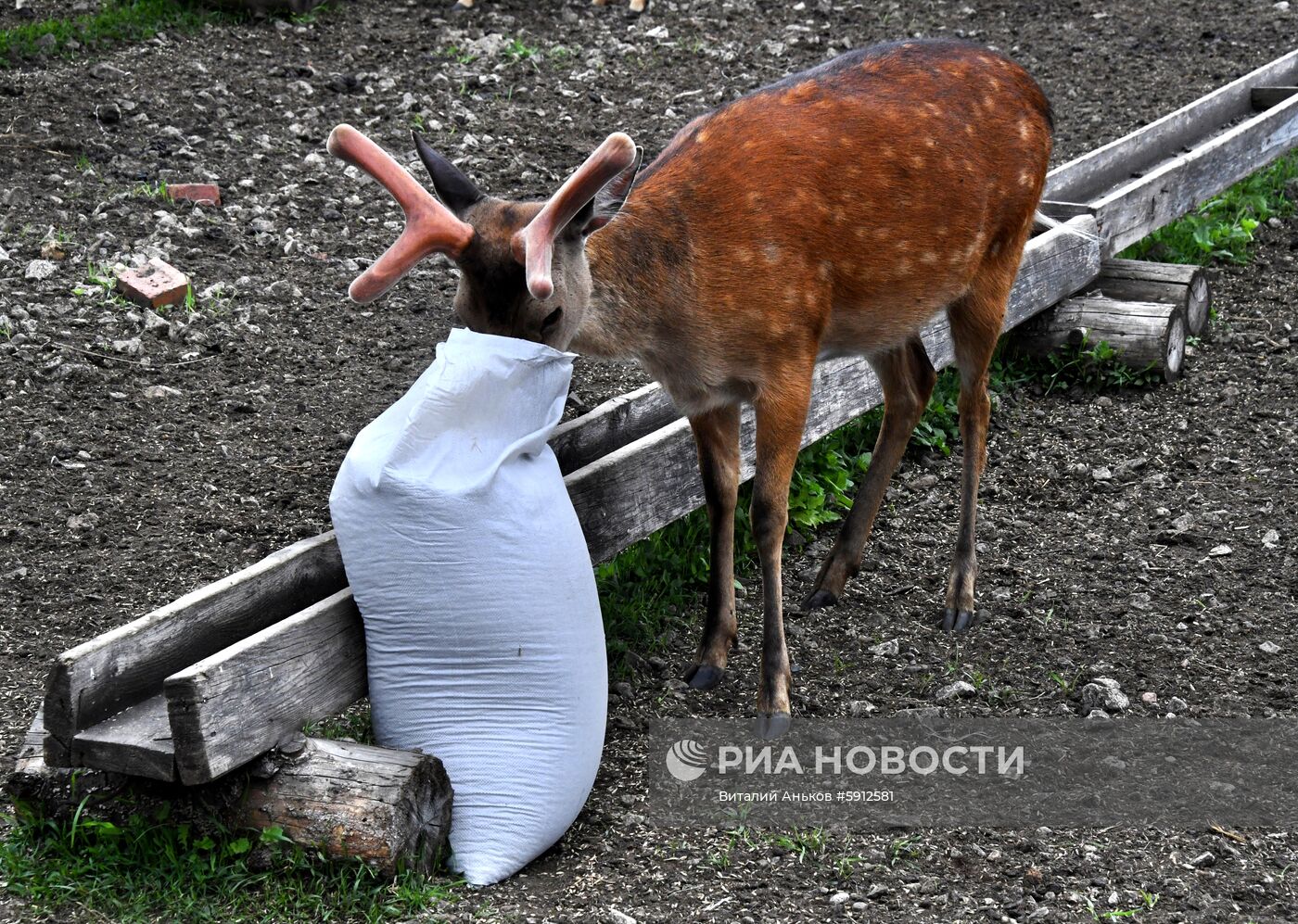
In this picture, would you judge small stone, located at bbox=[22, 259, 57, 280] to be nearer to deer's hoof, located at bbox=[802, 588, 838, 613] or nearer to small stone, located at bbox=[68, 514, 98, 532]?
small stone, located at bbox=[68, 514, 98, 532]

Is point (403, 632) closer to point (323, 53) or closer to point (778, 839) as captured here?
point (778, 839)

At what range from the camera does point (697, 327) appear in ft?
14.0

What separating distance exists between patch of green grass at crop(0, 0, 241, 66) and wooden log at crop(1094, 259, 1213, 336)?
18.4 ft

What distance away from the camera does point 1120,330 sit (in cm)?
647

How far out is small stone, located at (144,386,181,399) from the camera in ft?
18.8

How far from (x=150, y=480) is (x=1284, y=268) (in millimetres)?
5472

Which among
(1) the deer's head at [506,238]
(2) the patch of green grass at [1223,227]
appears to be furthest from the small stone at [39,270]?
(2) the patch of green grass at [1223,227]

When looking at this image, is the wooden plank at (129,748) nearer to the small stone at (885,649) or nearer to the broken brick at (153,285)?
the small stone at (885,649)

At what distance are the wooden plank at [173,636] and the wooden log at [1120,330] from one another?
375 centimetres

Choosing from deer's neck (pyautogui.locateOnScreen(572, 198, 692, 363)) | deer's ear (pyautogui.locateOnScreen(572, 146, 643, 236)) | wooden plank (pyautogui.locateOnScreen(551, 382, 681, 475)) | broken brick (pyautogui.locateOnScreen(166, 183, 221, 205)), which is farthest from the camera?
broken brick (pyautogui.locateOnScreen(166, 183, 221, 205))

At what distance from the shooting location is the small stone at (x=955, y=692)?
14.8 ft

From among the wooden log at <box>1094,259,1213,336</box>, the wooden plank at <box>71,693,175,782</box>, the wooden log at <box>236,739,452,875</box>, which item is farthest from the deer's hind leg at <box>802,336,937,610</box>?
the wooden plank at <box>71,693,175,782</box>

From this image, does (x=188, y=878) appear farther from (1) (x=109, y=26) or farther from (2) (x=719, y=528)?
(1) (x=109, y=26)

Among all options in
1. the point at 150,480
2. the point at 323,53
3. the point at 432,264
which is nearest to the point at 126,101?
the point at 323,53
